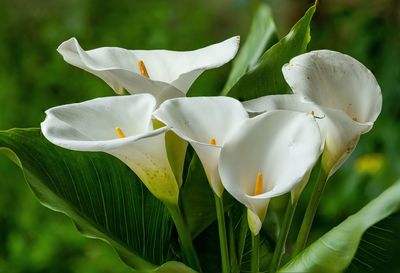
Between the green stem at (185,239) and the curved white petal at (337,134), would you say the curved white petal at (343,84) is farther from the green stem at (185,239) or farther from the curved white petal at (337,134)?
the green stem at (185,239)

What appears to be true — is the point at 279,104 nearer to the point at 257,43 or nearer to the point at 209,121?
the point at 209,121

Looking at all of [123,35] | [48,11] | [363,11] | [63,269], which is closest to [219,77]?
[123,35]

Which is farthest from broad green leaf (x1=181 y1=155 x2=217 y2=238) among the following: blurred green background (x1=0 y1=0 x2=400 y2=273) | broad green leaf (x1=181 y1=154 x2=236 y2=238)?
blurred green background (x1=0 y1=0 x2=400 y2=273)

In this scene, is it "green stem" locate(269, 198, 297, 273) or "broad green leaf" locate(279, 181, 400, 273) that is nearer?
"broad green leaf" locate(279, 181, 400, 273)

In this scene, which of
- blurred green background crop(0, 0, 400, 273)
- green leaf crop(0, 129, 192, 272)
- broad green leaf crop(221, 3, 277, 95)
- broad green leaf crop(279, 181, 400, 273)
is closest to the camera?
broad green leaf crop(279, 181, 400, 273)

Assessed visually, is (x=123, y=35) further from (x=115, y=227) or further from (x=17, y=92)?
(x=115, y=227)

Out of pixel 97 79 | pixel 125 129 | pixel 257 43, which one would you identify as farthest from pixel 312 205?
pixel 97 79

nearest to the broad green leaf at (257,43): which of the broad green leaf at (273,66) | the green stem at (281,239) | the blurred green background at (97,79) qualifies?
the broad green leaf at (273,66)

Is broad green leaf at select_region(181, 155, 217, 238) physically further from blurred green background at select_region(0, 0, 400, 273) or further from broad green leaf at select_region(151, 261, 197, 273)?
blurred green background at select_region(0, 0, 400, 273)
